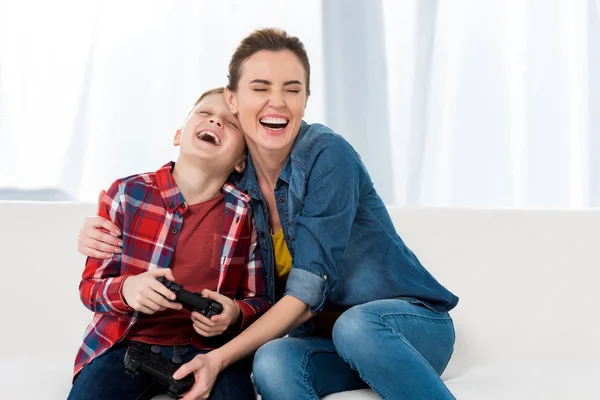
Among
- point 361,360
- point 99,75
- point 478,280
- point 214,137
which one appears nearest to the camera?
point 361,360

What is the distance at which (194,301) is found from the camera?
1251 mm

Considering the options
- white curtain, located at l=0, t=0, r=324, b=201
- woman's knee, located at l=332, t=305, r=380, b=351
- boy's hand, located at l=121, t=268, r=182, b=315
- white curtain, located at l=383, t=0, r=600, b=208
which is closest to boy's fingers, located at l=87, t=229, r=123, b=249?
boy's hand, located at l=121, t=268, r=182, b=315

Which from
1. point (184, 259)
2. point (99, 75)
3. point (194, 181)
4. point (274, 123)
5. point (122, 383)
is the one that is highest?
point (99, 75)

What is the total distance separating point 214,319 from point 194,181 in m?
0.31

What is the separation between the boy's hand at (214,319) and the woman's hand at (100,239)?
21 cm

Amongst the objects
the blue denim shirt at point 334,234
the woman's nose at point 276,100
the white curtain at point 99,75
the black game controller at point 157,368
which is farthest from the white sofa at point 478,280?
the white curtain at point 99,75

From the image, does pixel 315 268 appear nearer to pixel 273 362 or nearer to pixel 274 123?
pixel 273 362

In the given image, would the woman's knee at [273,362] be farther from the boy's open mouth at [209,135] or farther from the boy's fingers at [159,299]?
the boy's open mouth at [209,135]

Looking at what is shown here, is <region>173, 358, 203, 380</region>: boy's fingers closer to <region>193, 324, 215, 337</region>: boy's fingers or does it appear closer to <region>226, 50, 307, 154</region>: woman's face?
<region>193, 324, 215, 337</region>: boy's fingers

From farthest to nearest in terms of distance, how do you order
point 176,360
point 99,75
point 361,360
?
1. point 99,75
2. point 176,360
3. point 361,360

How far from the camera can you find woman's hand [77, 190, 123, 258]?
1.37 m

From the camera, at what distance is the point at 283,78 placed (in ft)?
4.59

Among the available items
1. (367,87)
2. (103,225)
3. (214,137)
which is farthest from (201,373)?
(367,87)

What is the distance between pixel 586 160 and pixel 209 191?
65.2 inches
